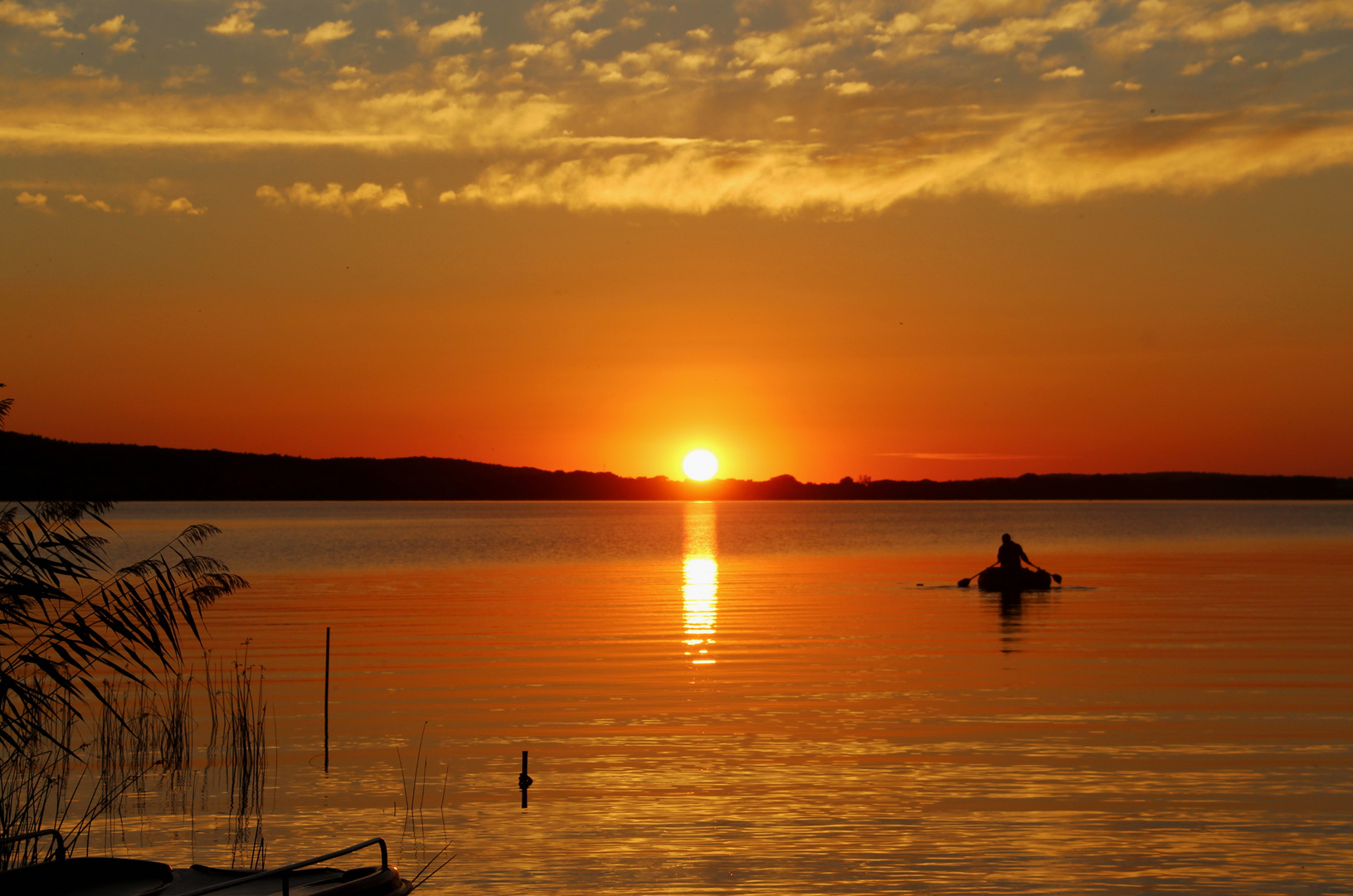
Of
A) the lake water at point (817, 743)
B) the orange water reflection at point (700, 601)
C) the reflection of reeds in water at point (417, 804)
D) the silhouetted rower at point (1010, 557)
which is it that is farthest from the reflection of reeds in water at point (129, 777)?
the silhouetted rower at point (1010, 557)

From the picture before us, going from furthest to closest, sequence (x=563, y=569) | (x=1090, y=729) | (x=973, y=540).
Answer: (x=973, y=540) → (x=563, y=569) → (x=1090, y=729)

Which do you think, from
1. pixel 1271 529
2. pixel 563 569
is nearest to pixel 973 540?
pixel 1271 529

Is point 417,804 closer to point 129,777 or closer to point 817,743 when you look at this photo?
point 129,777

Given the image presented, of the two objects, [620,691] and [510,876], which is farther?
[620,691]

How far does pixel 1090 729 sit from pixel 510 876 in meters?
11.1

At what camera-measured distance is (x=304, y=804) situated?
48.6 ft

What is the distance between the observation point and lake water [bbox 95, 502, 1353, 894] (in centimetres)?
1230

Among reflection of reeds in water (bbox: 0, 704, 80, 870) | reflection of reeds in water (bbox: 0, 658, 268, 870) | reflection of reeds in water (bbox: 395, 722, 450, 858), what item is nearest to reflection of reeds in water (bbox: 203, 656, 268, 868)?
reflection of reeds in water (bbox: 0, 658, 268, 870)

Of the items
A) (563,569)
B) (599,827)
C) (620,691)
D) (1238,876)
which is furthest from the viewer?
(563,569)

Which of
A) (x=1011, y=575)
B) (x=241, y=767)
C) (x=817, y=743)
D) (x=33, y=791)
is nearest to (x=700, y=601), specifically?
(x=1011, y=575)

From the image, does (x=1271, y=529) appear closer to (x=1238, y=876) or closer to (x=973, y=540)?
(x=973, y=540)

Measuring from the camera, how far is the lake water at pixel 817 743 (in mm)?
12305

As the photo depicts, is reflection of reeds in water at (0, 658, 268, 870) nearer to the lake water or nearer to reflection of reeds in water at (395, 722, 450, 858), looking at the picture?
the lake water

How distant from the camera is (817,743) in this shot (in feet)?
59.8
